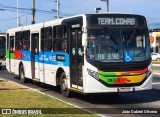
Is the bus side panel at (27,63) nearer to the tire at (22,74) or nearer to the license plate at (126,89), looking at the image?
the tire at (22,74)

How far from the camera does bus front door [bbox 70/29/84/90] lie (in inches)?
549

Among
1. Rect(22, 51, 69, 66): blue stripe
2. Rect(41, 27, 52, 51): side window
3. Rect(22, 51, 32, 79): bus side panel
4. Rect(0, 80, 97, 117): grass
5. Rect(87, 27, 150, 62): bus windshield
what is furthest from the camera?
Rect(22, 51, 32, 79): bus side panel

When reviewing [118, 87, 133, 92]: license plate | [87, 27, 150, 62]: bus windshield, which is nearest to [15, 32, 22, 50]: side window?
[87, 27, 150, 62]: bus windshield

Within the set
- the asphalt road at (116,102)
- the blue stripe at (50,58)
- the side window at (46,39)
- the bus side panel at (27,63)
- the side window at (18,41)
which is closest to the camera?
the asphalt road at (116,102)

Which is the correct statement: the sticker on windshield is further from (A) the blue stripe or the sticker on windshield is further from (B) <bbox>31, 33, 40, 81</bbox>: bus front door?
(B) <bbox>31, 33, 40, 81</bbox>: bus front door

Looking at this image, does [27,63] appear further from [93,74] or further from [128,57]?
[128,57]

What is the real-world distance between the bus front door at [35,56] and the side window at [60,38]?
2662mm

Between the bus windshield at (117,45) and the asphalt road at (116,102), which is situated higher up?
the bus windshield at (117,45)

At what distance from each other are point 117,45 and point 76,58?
1.58 meters

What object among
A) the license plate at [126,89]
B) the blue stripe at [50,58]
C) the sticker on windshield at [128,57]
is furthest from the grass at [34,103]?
the sticker on windshield at [128,57]

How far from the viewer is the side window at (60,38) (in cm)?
1550

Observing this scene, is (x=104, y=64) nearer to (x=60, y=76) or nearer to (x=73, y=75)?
(x=73, y=75)

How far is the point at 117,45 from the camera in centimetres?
1363

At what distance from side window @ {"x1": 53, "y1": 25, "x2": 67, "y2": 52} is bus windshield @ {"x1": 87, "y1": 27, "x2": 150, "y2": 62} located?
2.09 meters
